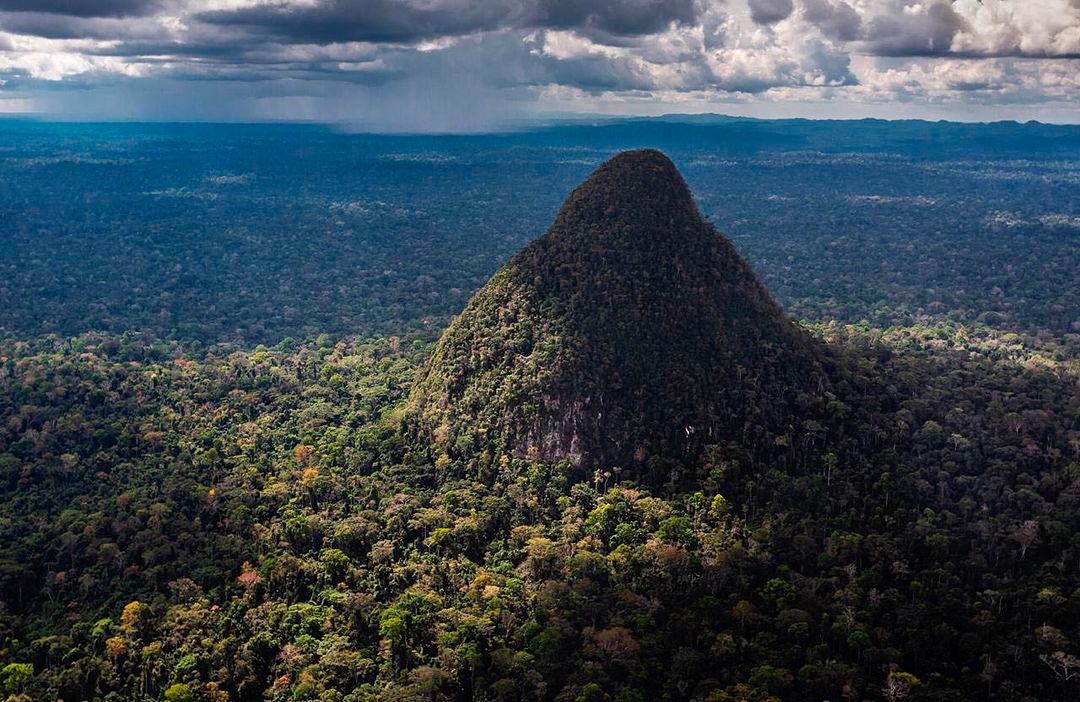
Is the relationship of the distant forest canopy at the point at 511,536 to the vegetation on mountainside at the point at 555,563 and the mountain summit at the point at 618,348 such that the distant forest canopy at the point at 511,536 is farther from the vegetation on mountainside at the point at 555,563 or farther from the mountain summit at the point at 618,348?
the mountain summit at the point at 618,348

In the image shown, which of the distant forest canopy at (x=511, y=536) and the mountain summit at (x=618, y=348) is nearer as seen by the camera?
the distant forest canopy at (x=511, y=536)

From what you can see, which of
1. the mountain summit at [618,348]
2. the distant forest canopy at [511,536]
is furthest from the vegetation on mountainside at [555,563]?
the mountain summit at [618,348]

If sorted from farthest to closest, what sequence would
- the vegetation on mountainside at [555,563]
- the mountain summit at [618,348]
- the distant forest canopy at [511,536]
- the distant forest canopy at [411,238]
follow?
1. the distant forest canopy at [411,238]
2. the mountain summit at [618,348]
3. the distant forest canopy at [511,536]
4. the vegetation on mountainside at [555,563]

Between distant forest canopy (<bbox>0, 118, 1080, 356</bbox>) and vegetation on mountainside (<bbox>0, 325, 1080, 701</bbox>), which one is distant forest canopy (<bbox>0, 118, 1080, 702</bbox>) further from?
distant forest canopy (<bbox>0, 118, 1080, 356</bbox>)

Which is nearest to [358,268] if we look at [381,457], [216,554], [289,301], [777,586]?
[289,301]

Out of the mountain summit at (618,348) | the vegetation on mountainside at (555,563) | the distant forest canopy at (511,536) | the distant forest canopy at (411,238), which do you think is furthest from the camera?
the distant forest canopy at (411,238)

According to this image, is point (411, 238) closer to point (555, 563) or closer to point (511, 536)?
point (511, 536)
